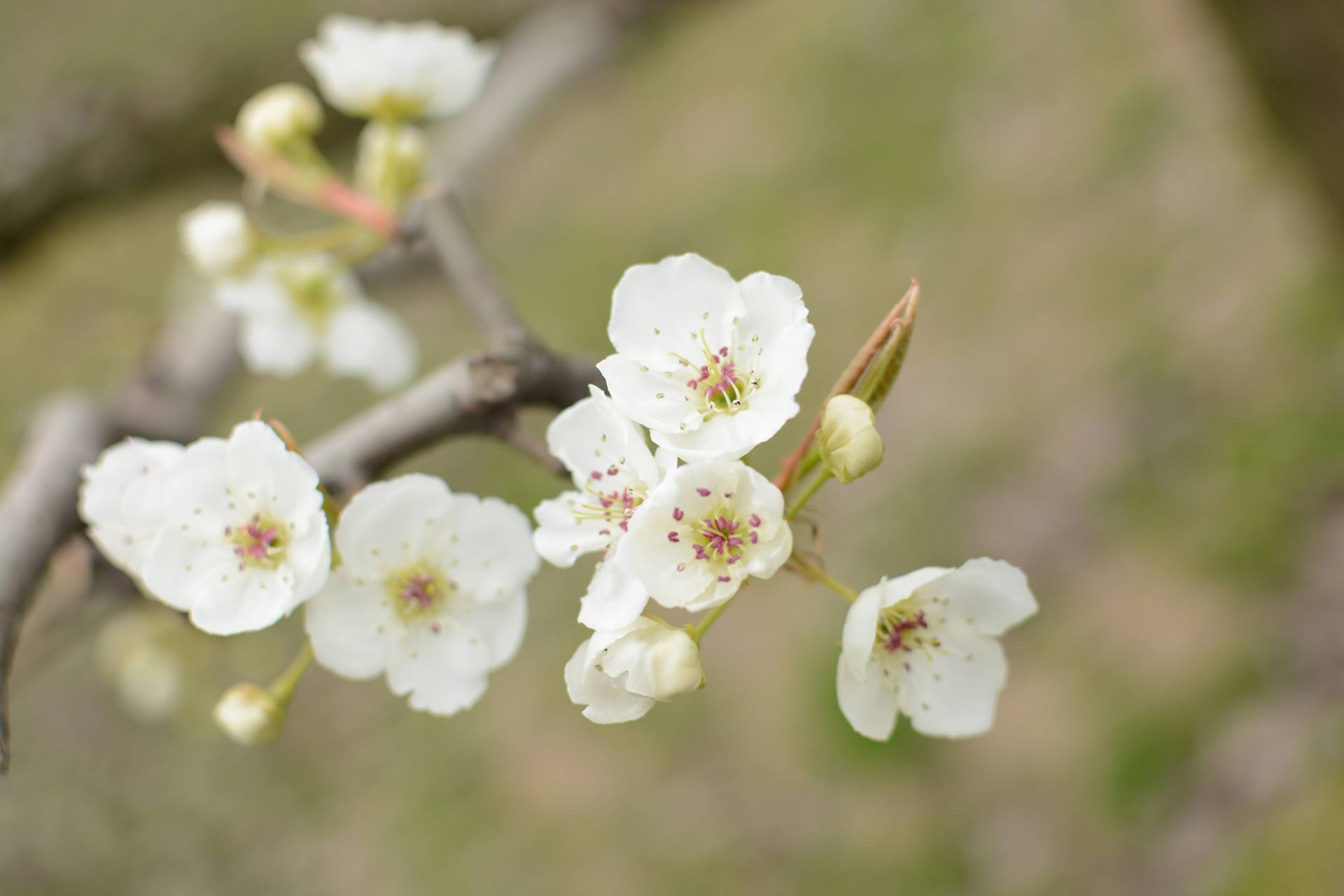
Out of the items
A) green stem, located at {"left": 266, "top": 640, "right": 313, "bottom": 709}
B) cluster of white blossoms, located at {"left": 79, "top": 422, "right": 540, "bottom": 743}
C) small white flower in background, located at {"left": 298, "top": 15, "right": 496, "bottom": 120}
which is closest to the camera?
cluster of white blossoms, located at {"left": 79, "top": 422, "right": 540, "bottom": 743}

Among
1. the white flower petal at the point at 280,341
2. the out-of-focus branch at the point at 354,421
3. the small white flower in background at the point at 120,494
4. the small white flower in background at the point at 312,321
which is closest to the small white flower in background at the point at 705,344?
the out-of-focus branch at the point at 354,421

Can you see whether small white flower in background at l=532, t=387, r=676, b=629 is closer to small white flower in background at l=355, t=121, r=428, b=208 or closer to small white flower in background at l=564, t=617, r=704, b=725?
small white flower in background at l=564, t=617, r=704, b=725

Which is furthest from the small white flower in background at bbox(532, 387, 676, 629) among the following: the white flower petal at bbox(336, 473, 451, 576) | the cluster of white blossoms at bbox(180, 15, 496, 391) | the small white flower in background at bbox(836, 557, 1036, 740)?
the cluster of white blossoms at bbox(180, 15, 496, 391)

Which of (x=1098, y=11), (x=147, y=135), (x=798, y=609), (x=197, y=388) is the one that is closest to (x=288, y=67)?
(x=147, y=135)

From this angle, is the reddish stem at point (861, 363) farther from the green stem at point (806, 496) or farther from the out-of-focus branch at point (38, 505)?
the out-of-focus branch at point (38, 505)

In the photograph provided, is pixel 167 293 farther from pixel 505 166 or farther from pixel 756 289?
pixel 756 289

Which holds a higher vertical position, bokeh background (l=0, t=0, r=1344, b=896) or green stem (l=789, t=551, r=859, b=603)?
green stem (l=789, t=551, r=859, b=603)

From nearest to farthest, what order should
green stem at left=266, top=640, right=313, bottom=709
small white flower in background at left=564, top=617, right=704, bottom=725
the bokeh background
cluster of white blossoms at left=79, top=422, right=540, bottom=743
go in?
small white flower in background at left=564, top=617, right=704, bottom=725, cluster of white blossoms at left=79, top=422, right=540, bottom=743, green stem at left=266, top=640, right=313, bottom=709, the bokeh background
